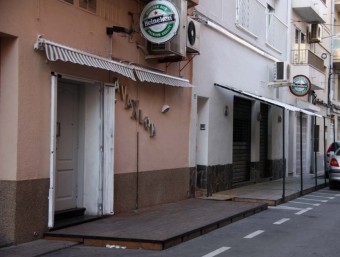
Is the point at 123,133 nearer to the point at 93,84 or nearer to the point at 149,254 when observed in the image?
the point at 93,84

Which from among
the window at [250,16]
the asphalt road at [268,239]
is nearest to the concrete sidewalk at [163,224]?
the asphalt road at [268,239]

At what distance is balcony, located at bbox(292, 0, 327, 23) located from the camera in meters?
22.4

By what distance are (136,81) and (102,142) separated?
1.67 metres

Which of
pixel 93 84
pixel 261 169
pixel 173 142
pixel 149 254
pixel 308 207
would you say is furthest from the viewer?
pixel 261 169

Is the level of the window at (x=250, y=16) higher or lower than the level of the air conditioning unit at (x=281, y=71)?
higher

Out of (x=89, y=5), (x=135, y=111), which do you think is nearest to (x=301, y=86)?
(x=135, y=111)

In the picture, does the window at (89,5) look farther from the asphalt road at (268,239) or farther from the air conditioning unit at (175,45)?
the asphalt road at (268,239)

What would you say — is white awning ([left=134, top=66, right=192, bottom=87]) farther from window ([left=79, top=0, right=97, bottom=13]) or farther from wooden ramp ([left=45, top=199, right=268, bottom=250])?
wooden ramp ([left=45, top=199, right=268, bottom=250])

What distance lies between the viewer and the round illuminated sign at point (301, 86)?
20031mm

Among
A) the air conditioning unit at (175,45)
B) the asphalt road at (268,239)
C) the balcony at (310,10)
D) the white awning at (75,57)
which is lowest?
the asphalt road at (268,239)

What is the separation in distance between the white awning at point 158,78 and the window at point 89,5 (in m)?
1.38

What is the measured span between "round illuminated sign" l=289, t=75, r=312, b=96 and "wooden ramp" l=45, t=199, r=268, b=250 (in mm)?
9076

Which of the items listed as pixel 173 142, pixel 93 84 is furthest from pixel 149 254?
pixel 173 142

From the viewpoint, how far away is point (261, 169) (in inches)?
751
